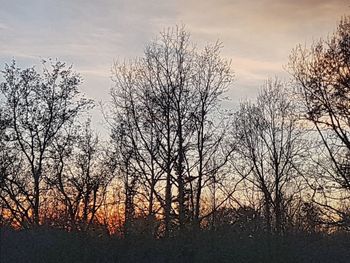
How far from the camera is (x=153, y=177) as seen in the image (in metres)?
33.6

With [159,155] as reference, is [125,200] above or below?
below

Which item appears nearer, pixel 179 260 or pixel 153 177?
pixel 179 260

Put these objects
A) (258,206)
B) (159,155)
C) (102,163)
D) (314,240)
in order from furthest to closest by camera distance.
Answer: (258,206) < (102,163) < (159,155) < (314,240)

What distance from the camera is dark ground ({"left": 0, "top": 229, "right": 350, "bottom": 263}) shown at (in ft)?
76.6

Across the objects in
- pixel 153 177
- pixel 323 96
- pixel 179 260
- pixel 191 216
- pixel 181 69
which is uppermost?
pixel 181 69

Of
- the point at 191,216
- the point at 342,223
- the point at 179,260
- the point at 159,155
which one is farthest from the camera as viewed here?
the point at 159,155

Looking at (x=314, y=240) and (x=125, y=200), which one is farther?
(x=125, y=200)

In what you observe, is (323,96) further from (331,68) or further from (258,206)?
(258,206)

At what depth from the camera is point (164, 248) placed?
2411 centimetres

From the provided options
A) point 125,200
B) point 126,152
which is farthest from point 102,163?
point 125,200

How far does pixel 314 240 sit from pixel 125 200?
1051 centimetres

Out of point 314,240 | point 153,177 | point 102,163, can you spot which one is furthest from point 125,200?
point 314,240

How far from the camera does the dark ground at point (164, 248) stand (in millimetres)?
23359

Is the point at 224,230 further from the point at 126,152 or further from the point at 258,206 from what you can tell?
the point at 258,206
